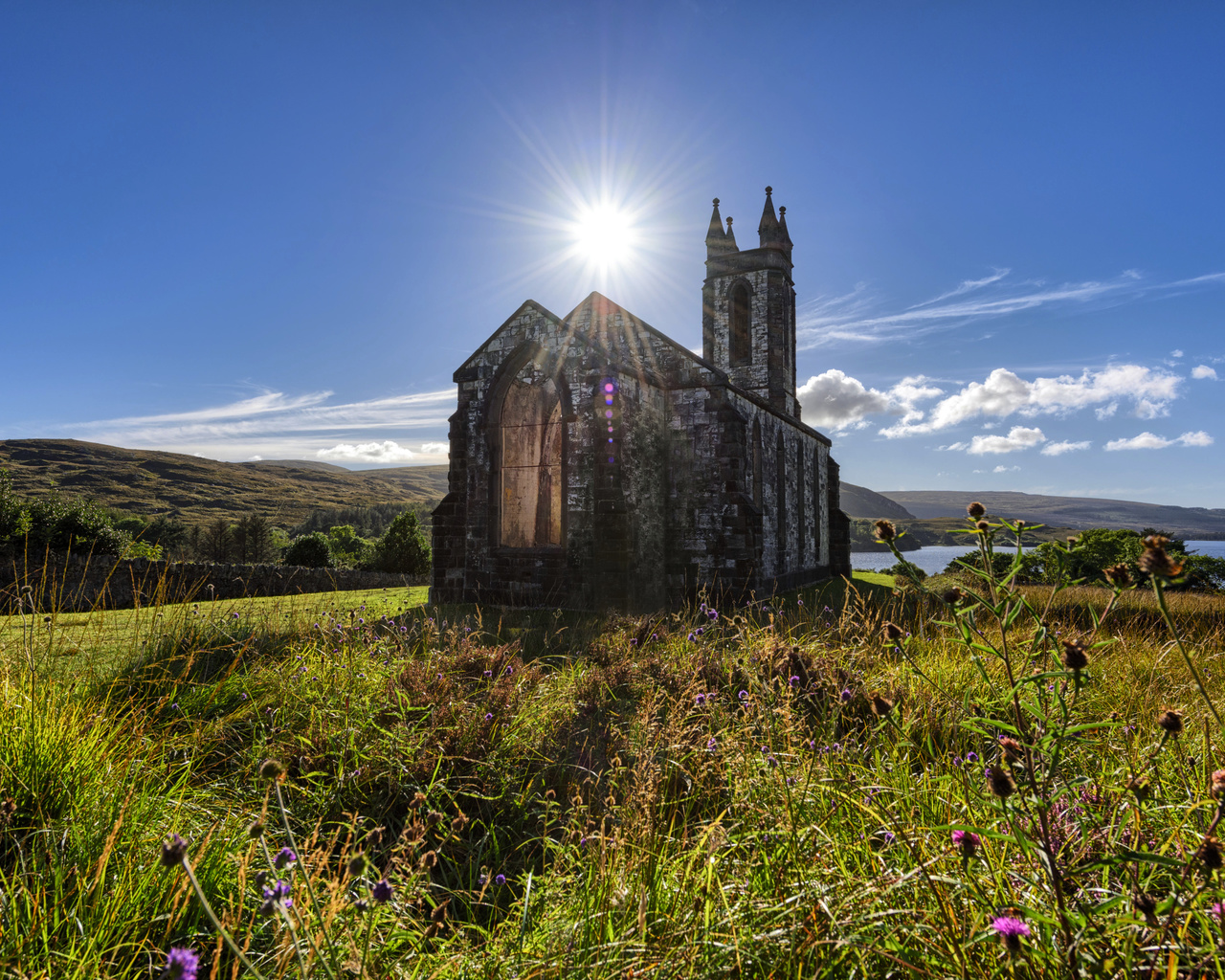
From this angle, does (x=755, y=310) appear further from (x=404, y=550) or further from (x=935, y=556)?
(x=404, y=550)

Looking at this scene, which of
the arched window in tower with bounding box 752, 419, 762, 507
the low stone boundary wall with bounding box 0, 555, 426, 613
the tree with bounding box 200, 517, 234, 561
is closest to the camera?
the low stone boundary wall with bounding box 0, 555, 426, 613

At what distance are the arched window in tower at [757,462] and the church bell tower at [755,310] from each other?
15.7 feet

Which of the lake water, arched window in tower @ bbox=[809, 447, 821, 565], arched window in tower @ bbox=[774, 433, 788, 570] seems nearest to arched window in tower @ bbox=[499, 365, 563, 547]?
the lake water

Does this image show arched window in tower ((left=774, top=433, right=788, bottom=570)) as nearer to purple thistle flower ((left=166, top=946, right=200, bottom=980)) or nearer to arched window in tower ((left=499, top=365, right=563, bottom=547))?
arched window in tower ((left=499, top=365, right=563, bottom=547))

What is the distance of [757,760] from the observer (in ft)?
10.3

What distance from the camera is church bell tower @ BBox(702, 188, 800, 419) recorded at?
21.0m

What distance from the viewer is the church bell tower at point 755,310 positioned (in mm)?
20969

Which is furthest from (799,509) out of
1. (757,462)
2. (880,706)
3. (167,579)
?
(880,706)

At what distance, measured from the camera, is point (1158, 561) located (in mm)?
1198

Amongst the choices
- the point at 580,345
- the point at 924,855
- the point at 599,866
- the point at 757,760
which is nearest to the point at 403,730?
the point at 599,866

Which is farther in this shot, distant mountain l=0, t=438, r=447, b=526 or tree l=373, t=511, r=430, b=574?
distant mountain l=0, t=438, r=447, b=526

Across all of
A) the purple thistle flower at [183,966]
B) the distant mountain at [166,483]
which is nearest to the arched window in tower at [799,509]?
the purple thistle flower at [183,966]

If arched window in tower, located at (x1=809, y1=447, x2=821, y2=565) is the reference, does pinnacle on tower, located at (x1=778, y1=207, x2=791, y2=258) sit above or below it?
above

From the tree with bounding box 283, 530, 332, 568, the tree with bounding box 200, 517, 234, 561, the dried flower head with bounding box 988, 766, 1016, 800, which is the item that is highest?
the dried flower head with bounding box 988, 766, 1016, 800
